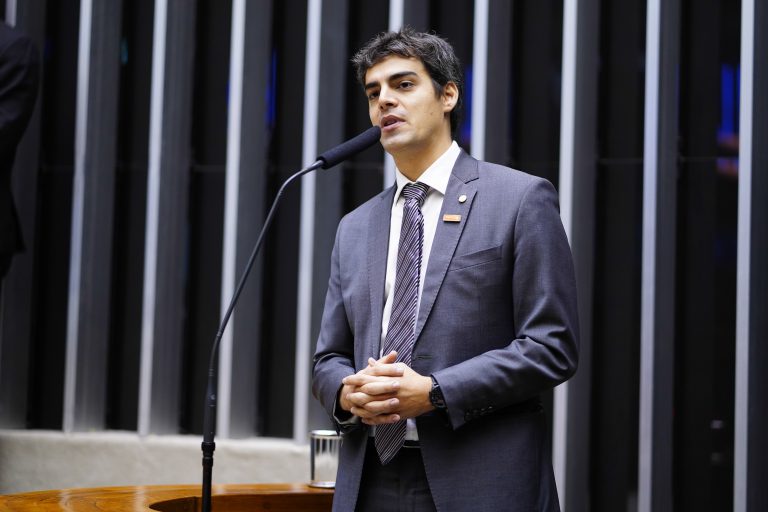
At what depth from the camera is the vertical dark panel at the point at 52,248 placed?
13.2ft

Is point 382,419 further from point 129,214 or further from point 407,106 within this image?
point 129,214

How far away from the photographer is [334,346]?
215 cm

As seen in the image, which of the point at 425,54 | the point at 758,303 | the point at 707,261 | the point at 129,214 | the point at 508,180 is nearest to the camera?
the point at 508,180

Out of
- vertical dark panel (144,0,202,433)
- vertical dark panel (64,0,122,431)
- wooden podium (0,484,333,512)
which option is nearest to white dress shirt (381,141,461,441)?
wooden podium (0,484,333,512)

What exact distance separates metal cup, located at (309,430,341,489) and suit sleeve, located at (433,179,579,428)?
0.86 m

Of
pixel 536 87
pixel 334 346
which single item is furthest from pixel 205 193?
pixel 334 346

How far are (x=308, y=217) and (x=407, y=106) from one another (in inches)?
63.2

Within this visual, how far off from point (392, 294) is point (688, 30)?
1.98 meters

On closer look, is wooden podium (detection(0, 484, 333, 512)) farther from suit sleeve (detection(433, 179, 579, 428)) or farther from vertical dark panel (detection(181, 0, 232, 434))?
vertical dark panel (detection(181, 0, 232, 434))

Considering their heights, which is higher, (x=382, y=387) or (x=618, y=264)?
(x=618, y=264)

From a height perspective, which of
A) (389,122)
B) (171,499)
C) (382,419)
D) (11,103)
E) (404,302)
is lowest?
(171,499)

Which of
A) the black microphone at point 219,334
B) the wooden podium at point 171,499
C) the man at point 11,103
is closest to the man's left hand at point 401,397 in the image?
the black microphone at point 219,334

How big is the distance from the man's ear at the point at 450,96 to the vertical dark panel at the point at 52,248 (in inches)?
92.3

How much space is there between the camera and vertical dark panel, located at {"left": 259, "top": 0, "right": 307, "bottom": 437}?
12.6 feet
